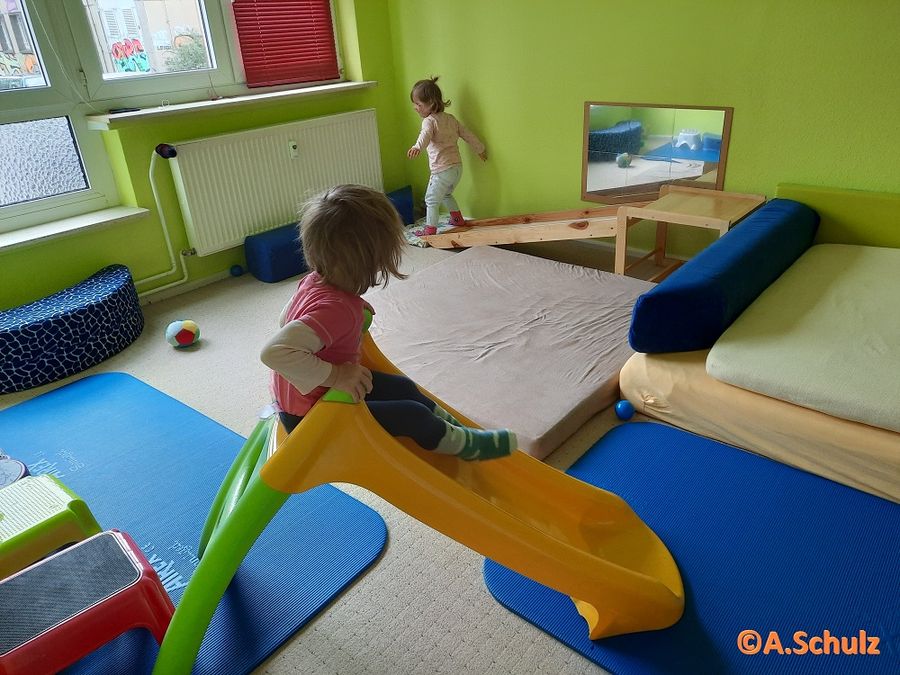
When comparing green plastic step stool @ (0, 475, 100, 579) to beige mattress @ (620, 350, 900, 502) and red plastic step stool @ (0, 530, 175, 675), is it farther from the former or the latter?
beige mattress @ (620, 350, 900, 502)

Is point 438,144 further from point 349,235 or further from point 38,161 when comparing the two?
point 349,235

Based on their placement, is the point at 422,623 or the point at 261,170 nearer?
the point at 422,623

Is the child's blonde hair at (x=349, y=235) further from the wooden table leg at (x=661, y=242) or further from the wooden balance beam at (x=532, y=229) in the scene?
the wooden table leg at (x=661, y=242)

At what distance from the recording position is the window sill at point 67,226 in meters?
3.00

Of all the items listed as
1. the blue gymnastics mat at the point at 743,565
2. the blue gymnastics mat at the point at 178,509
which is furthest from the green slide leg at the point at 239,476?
the blue gymnastics mat at the point at 743,565

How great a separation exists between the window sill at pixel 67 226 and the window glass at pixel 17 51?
0.64m

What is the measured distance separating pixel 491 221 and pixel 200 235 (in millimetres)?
1728

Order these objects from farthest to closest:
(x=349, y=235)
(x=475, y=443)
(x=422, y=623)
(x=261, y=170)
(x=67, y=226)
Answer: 1. (x=261, y=170)
2. (x=67, y=226)
3. (x=422, y=623)
4. (x=475, y=443)
5. (x=349, y=235)

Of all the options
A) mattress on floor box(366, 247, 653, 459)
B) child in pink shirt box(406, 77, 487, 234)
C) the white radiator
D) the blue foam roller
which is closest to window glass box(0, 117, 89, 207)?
the white radiator

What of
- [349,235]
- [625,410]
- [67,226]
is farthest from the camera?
[67,226]

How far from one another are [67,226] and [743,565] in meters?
3.24

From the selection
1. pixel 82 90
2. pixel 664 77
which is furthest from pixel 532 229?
pixel 82 90

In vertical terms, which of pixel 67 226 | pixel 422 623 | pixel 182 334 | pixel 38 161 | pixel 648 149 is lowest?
pixel 422 623

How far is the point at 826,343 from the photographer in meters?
2.05
